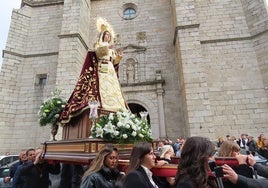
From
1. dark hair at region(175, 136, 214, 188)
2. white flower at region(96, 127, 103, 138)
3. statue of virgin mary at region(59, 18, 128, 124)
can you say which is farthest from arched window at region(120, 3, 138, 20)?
dark hair at region(175, 136, 214, 188)

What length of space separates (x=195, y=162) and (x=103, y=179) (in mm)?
1028

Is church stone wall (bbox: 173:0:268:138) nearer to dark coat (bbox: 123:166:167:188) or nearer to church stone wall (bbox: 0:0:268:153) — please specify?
church stone wall (bbox: 0:0:268:153)

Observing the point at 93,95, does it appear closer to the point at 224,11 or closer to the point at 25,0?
the point at 224,11

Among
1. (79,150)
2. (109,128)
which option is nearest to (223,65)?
(109,128)

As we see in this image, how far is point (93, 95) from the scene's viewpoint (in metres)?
4.07

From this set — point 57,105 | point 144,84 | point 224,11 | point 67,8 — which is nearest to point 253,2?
point 224,11

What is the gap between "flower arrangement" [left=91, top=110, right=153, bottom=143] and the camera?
306 centimetres

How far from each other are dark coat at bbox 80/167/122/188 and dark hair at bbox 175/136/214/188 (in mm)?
883

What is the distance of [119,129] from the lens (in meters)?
3.16

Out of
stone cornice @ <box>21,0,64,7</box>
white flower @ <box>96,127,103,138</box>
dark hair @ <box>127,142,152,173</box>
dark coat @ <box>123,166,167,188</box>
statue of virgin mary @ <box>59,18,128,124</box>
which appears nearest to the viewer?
dark coat @ <box>123,166,167,188</box>

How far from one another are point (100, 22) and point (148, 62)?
728 centimetres

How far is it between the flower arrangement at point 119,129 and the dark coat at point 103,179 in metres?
0.96

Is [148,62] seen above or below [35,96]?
above

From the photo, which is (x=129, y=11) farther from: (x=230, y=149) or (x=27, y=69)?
(x=230, y=149)
